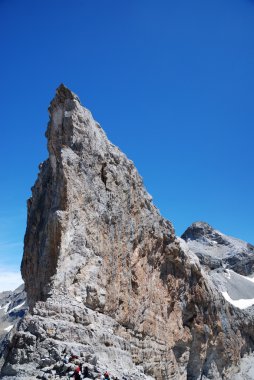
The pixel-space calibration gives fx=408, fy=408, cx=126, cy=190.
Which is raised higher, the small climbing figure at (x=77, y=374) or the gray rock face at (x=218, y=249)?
the gray rock face at (x=218, y=249)

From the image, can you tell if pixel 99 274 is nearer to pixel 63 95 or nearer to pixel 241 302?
pixel 63 95

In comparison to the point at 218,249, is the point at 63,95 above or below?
below

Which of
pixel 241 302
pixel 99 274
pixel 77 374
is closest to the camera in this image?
pixel 77 374

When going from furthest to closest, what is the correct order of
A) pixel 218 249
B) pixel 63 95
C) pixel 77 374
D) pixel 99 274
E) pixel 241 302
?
pixel 218 249
pixel 241 302
pixel 63 95
pixel 99 274
pixel 77 374

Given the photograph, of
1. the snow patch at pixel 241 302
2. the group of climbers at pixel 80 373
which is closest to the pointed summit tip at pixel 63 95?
the group of climbers at pixel 80 373

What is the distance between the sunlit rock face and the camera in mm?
16484

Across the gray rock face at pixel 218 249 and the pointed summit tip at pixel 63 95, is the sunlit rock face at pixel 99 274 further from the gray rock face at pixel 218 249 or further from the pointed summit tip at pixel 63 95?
the gray rock face at pixel 218 249

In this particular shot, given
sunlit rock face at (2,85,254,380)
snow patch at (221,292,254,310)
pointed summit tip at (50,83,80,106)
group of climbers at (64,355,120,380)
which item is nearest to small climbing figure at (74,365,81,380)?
group of climbers at (64,355,120,380)

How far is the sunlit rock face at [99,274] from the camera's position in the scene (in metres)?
16.5

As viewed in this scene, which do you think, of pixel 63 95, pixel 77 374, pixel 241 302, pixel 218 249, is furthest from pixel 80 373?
pixel 218 249

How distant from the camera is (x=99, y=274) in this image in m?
21.1

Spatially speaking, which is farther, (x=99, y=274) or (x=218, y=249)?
(x=218, y=249)

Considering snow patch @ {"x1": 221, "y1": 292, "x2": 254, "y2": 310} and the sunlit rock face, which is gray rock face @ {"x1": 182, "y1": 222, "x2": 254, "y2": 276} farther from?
the sunlit rock face

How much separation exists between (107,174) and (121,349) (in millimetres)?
10305
